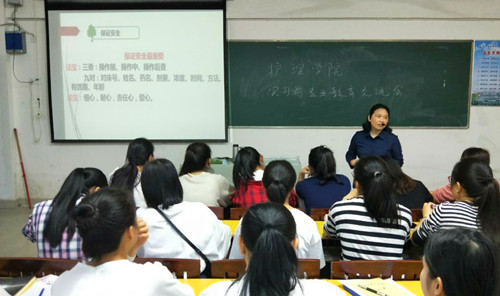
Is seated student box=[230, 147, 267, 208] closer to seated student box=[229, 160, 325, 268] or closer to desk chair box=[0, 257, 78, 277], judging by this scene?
seated student box=[229, 160, 325, 268]

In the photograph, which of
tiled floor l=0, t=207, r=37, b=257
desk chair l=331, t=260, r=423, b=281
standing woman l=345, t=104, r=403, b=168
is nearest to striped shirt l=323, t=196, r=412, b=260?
desk chair l=331, t=260, r=423, b=281

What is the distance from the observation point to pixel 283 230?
1312mm

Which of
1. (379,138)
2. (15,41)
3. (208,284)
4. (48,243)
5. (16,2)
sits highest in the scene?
(16,2)

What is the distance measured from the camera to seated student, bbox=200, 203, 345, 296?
47.0 inches

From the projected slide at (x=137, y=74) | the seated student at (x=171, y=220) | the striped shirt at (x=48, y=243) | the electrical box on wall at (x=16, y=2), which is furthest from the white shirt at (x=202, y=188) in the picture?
the electrical box on wall at (x=16, y=2)

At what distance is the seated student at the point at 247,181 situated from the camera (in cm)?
288

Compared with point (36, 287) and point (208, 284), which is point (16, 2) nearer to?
point (36, 287)

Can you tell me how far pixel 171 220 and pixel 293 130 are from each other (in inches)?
126

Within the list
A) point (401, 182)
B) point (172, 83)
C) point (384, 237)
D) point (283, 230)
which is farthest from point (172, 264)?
point (172, 83)

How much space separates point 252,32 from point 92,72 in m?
1.97

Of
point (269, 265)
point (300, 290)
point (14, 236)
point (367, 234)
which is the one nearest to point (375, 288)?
point (367, 234)

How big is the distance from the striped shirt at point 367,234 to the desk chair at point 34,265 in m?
1.26

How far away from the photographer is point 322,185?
282 cm

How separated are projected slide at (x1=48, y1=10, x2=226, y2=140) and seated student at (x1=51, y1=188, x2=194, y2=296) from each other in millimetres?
3680
